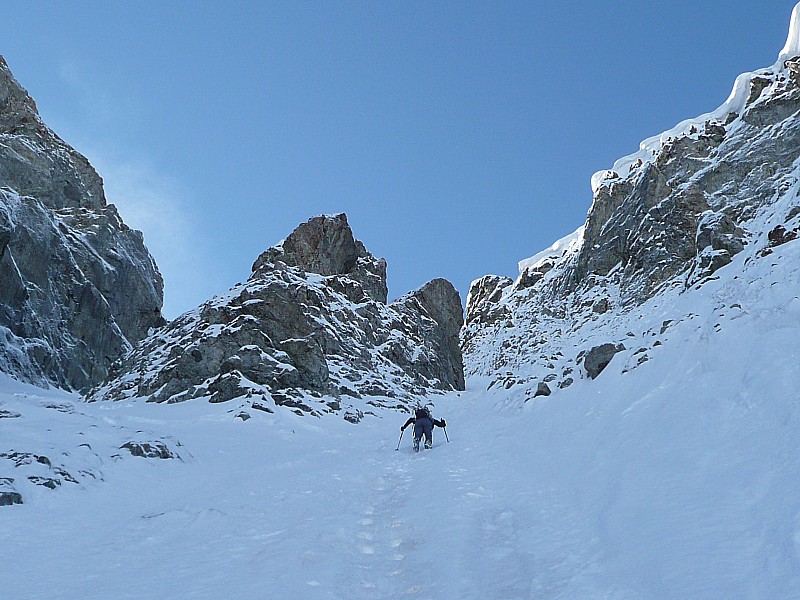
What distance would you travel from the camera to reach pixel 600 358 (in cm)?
1683

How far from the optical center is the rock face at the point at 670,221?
147 ft

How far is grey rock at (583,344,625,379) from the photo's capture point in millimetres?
16578

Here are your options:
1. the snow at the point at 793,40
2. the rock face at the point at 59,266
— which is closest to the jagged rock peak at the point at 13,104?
the rock face at the point at 59,266

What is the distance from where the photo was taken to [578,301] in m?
69.6

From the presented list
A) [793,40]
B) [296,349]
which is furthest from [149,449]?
[793,40]

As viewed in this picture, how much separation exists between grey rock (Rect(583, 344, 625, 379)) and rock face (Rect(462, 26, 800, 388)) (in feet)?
68.9

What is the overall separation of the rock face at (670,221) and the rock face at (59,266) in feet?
117

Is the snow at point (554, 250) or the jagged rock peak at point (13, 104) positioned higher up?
the snow at point (554, 250)

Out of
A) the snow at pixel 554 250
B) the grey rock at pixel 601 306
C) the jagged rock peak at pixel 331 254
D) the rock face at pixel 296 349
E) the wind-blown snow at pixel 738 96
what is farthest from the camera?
the snow at pixel 554 250

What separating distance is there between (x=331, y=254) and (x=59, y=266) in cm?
2437

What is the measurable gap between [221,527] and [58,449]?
520 centimetres

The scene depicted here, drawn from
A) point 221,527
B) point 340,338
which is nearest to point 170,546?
point 221,527

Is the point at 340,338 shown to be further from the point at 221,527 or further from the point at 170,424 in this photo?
the point at 221,527

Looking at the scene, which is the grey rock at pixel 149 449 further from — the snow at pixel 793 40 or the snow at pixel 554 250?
the snow at pixel 554 250
